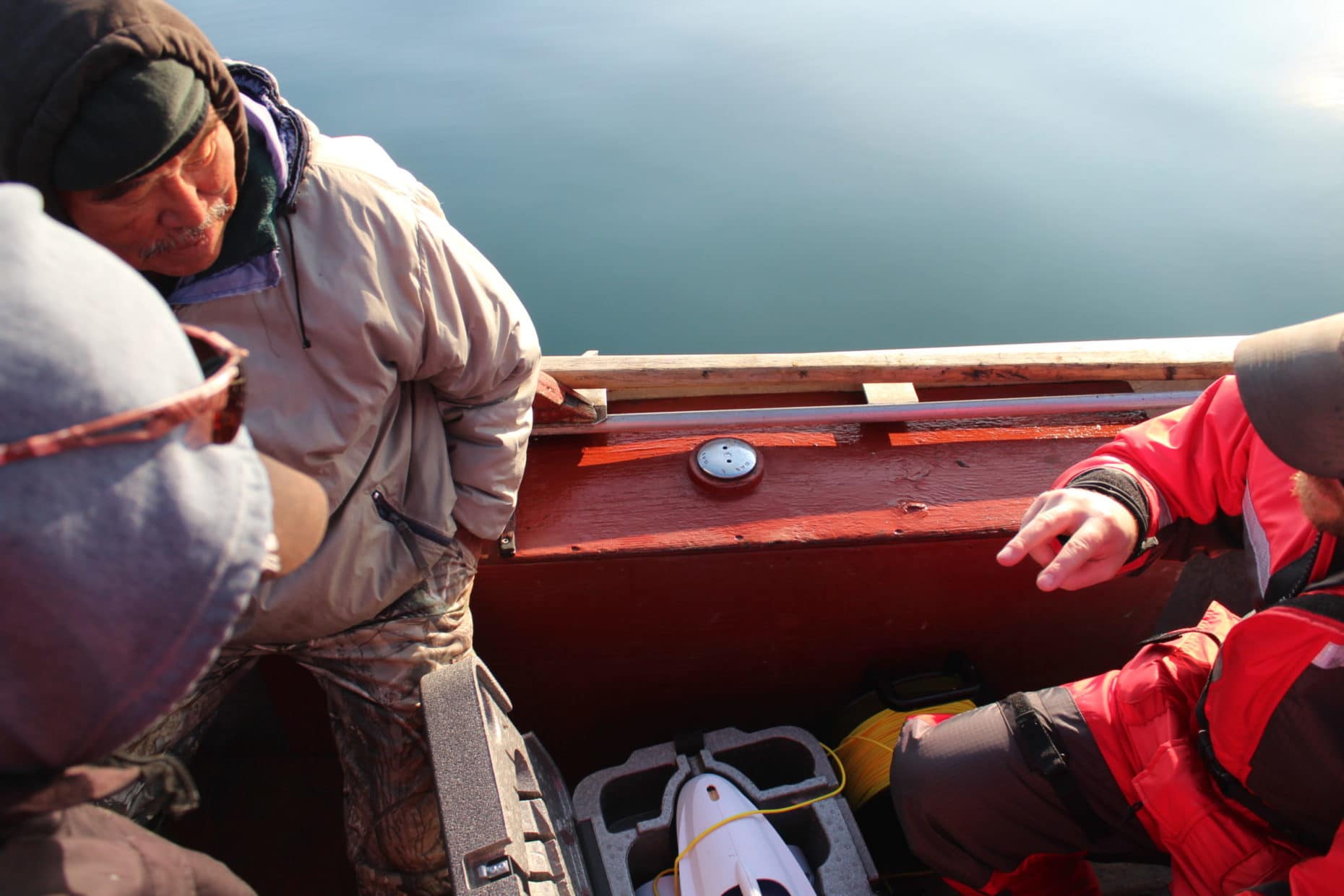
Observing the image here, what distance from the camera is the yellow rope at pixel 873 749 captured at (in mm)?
1896

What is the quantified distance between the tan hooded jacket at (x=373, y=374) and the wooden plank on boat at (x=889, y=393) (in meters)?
1.01

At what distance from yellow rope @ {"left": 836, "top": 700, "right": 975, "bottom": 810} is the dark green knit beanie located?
5.77 ft

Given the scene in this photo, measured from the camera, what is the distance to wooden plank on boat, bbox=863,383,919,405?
2.20 meters

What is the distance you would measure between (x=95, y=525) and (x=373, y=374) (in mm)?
821

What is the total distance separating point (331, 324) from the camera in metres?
1.30

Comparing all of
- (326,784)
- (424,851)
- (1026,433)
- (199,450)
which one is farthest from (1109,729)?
(326,784)

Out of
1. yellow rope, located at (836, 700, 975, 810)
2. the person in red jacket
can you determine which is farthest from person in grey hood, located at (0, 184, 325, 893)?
yellow rope, located at (836, 700, 975, 810)

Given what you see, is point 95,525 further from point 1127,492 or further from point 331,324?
point 1127,492

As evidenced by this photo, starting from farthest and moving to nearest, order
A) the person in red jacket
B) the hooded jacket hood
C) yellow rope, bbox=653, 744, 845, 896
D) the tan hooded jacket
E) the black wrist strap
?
yellow rope, bbox=653, 744, 845, 896 < the black wrist strap < the tan hooded jacket < the person in red jacket < the hooded jacket hood

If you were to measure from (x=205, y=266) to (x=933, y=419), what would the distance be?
1.67 metres

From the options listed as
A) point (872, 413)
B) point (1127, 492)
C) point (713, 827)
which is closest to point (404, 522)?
point (713, 827)

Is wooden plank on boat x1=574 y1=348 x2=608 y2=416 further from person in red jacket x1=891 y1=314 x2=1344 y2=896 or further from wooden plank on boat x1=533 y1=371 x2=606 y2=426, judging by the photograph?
person in red jacket x1=891 y1=314 x2=1344 y2=896

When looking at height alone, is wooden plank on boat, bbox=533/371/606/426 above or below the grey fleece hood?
below

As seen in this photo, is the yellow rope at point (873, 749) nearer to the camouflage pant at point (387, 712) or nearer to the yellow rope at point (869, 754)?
the yellow rope at point (869, 754)
